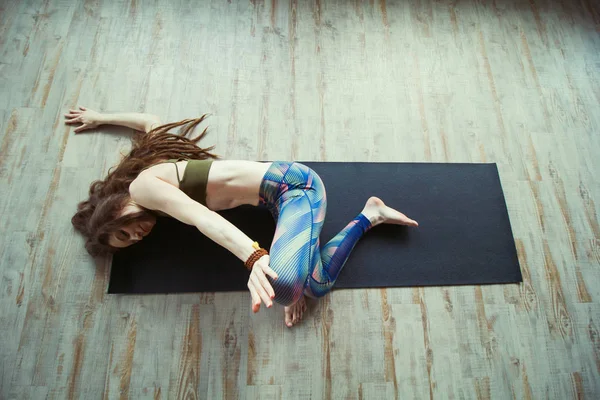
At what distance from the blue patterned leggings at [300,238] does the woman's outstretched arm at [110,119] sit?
805mm

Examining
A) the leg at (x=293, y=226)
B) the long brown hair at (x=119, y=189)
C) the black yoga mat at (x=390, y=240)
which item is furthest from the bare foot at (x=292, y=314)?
the long brown hair at (x=119, y=189)

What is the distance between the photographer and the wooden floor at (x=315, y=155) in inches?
66.6

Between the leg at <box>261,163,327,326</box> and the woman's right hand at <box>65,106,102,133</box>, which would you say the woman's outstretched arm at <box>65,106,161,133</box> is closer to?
the woman's right hand at <box>65,106,102,133</box>

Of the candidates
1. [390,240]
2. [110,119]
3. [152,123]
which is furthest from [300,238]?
[110,119]

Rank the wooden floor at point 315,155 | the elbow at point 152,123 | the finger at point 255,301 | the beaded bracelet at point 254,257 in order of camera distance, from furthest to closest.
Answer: the elbow at point 152,123 < the wooden floor at point 315,155 < the beaded bracelet at point 254,257 < the finger at point 255,301

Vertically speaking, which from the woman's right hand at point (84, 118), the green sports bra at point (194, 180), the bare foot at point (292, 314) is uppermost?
the green sports bra at point (194, 180)

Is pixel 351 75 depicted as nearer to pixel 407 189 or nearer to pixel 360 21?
pixel 360 21

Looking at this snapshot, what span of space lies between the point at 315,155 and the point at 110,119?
3.62ft

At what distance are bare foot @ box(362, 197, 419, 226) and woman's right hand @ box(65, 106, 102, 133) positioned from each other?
1.49m

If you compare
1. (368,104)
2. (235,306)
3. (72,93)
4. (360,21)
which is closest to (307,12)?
(360,21)

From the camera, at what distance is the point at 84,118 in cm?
208

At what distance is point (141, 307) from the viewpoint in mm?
1756

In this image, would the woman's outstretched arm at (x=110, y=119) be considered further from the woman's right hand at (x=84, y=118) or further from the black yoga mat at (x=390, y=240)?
the black yoga mat at (x=390, y=240)

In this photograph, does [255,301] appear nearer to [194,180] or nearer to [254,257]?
[254,257]
